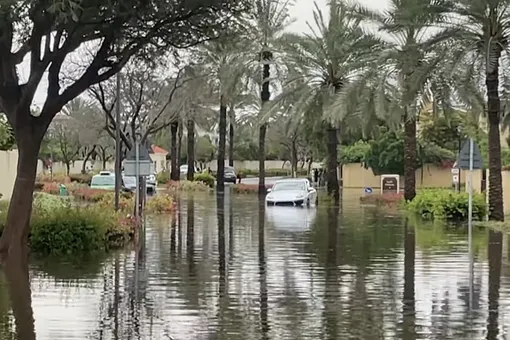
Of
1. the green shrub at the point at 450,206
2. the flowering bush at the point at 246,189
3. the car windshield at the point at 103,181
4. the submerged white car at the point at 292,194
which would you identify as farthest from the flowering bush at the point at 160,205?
the flowering bush at the point at 246,189

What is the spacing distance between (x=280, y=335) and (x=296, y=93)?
110ft

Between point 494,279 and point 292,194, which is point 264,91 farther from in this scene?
point 494,279

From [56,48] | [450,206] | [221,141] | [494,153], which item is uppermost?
[56,48]

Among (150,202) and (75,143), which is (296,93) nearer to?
(150,202)

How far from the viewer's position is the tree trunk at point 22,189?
662 inches

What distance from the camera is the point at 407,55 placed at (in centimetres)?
2817

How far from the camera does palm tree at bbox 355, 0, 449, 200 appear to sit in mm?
26797

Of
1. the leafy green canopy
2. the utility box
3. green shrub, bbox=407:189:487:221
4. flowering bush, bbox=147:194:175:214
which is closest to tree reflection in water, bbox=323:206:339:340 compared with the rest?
the utility box

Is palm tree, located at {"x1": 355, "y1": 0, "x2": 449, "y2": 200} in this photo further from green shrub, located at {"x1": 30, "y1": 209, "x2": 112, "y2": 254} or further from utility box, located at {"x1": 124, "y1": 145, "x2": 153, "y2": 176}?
green shrub, located at {"x1": 30, "y1": 209, "x2": 112, "y2": 254}

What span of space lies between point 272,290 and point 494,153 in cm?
1626

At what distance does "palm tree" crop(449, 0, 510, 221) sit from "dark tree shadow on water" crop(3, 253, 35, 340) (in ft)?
50.3

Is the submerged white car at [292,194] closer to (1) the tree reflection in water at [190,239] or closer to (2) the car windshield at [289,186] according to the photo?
(2) the car windshield at [289,186]

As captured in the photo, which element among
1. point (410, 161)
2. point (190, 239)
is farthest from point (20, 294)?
point (410, 161)

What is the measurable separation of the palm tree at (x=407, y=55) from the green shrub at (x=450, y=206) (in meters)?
3.30
